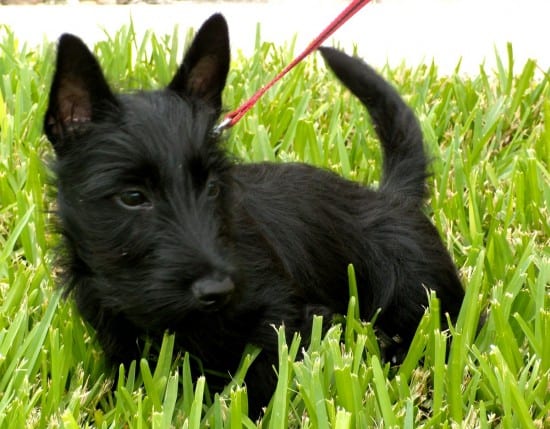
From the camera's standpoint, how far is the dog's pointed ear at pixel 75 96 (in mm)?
2623

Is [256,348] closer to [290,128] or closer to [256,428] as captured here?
[256,428]

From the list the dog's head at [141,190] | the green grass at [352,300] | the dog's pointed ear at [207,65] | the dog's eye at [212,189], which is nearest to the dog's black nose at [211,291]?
the dog's head at [141,190]

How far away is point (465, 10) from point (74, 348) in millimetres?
5677

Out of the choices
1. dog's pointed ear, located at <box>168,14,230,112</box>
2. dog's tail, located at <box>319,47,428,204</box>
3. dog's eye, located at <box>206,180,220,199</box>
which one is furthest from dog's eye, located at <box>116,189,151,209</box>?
dog's tail, located at <box>319,47,428,204</box>

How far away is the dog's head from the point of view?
254cm

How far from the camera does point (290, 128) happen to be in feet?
14.8

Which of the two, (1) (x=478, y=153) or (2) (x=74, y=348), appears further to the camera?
(1) (x=478, y=153)

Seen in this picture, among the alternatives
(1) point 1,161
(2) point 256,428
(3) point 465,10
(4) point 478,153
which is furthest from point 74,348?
(3) point 465,10

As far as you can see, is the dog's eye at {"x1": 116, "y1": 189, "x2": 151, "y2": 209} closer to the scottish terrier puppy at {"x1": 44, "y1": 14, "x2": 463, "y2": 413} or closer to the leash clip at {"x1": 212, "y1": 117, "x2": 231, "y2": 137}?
the scottish terrier puppy at {"x1": 44, "y1": 14, "x2": 463, "y2": 413}

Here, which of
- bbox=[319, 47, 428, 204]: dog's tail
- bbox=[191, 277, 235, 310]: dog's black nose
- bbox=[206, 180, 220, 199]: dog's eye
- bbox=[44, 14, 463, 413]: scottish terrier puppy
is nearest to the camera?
bbox=[191, 277, 235, 310]: dog's black nose

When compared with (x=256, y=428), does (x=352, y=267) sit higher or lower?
higher

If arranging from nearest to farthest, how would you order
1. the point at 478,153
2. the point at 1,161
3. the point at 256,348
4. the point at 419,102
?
the point at 256,348 → the point at 1,161 → the point at 478,153 → the point at 419,102

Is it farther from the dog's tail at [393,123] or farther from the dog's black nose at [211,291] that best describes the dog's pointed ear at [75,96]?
the dog's tail at [393,123]

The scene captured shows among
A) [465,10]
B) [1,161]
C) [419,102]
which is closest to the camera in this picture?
[1,161]
